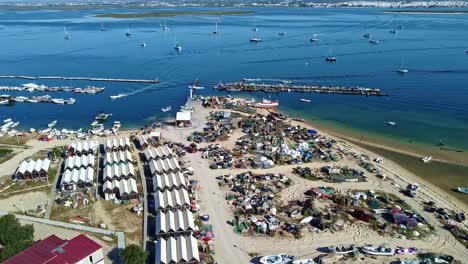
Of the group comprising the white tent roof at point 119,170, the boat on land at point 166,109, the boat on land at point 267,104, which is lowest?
the white tent roof at point 119,170

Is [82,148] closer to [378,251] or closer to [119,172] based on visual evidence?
[119,172]

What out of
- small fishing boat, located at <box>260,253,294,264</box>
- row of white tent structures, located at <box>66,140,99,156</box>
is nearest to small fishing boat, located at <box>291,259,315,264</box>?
small fishing boat, located at <box>260,253,294,264</box>

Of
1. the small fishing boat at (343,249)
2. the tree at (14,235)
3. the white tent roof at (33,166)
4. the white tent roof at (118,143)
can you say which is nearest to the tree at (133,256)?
the tree at (14,235)

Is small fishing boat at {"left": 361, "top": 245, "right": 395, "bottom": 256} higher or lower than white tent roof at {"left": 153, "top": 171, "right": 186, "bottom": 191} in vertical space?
lower

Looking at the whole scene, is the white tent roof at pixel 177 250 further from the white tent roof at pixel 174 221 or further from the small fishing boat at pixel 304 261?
the small fishing boat at pixel 304 261

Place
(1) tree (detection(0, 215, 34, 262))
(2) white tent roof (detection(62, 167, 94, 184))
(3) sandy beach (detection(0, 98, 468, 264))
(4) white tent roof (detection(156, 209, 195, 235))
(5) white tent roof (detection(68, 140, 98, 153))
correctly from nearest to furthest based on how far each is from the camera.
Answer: (1) tree (detection(0, 215, 34, 262)) → (3) sandy beach (detection(0, 98, 468, 264)) → (4) white tent roof (detection(156, 209, 195, 235)) → (2) white tent roof (detection(62, 167, 94, 184)) → (5) white tent roof (detection(68, 140, 98, 153))

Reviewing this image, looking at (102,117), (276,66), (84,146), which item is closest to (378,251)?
(84,146)

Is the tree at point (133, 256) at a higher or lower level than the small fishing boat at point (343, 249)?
higher

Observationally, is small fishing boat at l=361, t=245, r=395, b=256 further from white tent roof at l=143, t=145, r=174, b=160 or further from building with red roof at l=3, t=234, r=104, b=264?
white tent roof at l=143, t=145, r=174, b=160
